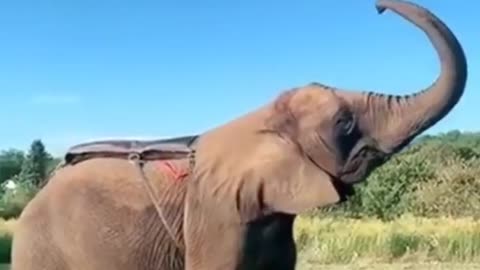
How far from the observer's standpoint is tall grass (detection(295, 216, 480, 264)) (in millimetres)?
15531

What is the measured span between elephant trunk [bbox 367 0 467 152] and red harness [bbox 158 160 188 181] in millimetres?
567

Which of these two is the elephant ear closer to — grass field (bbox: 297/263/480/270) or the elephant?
the elephant

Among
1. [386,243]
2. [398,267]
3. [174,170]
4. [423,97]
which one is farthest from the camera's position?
[386,243]

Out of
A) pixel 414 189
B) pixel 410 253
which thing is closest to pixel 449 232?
pixel 410 253

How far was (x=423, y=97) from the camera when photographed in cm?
331

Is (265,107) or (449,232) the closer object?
(265,107)

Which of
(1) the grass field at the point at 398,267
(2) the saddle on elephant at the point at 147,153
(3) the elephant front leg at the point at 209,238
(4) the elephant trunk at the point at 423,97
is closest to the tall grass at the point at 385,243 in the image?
(1) the grass field at the point at 398,267

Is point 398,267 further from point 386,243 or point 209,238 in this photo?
point 209,238

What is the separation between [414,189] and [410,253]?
9.64 meters

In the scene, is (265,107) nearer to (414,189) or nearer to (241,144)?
(241,144)

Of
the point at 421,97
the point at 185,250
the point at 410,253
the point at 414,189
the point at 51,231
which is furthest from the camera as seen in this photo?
the point at 414,189

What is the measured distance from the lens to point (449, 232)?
1678 cm

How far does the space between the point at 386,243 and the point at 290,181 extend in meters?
12.8

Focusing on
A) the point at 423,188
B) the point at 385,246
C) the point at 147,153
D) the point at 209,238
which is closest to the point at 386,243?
the point at 385,246
